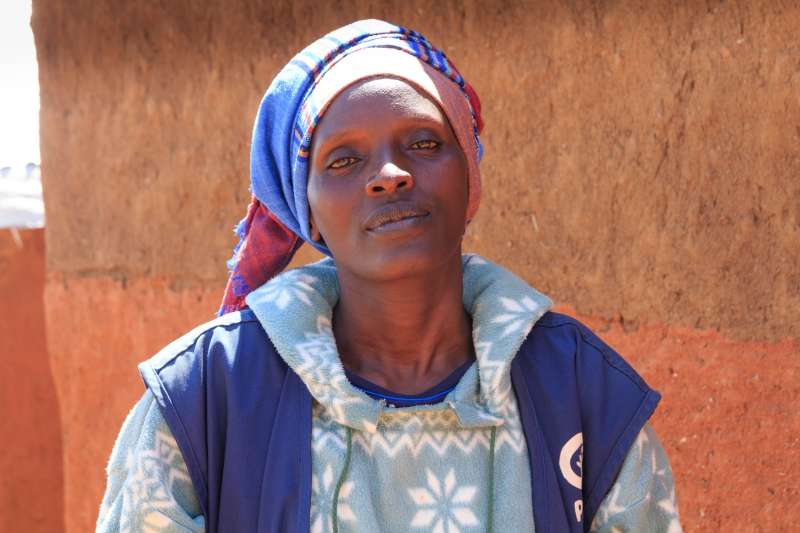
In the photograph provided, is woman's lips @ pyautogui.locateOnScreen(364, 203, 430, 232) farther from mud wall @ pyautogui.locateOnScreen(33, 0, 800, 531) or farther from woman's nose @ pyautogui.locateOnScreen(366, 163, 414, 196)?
mud wall @ pyautogui.locateOnScreen(33, 0, 800, 531)

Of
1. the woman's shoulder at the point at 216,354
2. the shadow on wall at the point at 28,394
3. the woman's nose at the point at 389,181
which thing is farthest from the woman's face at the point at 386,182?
the shadow on wall at the point at 28,394

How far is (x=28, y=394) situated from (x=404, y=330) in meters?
3.44

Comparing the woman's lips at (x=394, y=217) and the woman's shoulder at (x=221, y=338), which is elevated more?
the woman's lips at (x=394, y=217)

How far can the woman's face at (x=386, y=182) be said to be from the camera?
7.08 ft

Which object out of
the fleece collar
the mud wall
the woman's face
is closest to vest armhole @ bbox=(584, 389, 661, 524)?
the fleece collar

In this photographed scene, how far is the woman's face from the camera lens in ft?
7.08

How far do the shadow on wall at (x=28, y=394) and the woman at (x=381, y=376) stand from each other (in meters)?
3.21

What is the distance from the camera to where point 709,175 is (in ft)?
10.2

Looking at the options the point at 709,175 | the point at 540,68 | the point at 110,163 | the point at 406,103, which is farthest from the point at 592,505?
the point at 110,163

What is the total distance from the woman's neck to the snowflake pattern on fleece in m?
0.09

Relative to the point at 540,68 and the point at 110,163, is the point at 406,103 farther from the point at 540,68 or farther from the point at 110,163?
the point at 110,163

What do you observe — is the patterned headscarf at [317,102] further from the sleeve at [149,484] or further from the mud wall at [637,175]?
the mud wall at [637,175]

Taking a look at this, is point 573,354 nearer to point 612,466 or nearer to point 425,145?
point 612,466

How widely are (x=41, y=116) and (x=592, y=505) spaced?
3.52 metres
